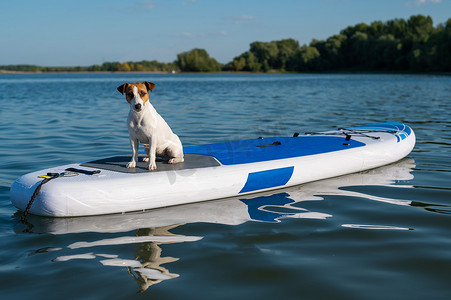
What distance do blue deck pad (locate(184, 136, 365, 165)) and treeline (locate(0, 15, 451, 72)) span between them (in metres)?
62.3

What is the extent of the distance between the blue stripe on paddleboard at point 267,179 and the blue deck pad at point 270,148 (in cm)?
22

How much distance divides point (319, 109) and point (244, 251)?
522 inches

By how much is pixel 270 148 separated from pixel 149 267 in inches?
127

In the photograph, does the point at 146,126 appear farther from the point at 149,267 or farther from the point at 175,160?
the point at 149,267

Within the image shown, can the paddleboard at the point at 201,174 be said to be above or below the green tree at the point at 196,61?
below

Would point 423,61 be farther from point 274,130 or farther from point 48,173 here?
point 48,173

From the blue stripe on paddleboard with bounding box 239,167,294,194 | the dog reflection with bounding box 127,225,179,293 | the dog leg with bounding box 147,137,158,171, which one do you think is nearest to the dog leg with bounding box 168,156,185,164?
the dog leg with bounding box 147,137,158,171

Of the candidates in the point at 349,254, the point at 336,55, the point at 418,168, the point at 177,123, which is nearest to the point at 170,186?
the point at 349,254

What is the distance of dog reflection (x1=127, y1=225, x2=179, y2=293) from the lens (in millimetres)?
3094

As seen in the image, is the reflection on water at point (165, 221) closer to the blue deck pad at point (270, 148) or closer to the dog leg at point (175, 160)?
the blue deck pad at point (270, 148)

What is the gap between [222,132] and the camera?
10.6m

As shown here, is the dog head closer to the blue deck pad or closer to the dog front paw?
the dog front paw

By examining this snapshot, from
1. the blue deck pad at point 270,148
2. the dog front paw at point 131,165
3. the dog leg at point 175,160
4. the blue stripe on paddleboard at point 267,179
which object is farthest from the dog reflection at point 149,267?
the blue deck pad at point 270,148

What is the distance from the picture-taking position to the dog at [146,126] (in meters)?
4.38
